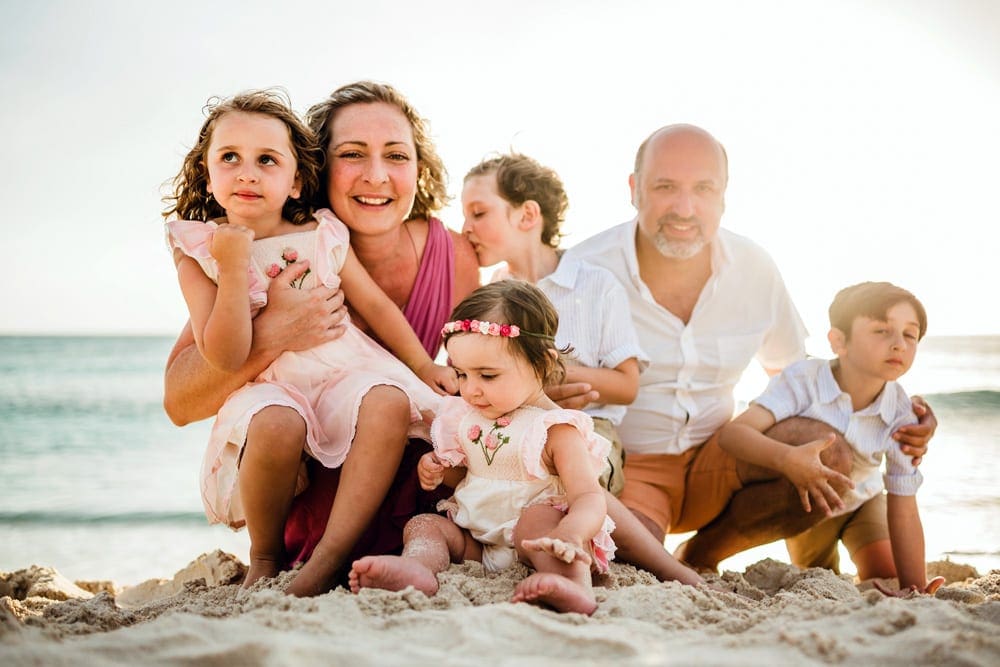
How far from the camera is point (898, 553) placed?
3.35 metres

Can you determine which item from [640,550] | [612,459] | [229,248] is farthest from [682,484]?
[229,248]

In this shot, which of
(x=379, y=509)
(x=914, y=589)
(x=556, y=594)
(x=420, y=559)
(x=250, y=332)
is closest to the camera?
(x=556, y=594)

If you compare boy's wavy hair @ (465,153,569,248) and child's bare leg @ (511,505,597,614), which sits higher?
boy's wavy hair @ (465,153,569,248)

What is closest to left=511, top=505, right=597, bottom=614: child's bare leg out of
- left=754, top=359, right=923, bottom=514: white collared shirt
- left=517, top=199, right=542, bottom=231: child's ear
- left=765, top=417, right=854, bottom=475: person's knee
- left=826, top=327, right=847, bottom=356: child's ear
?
left=765, top=417, right=854, bottom=475: person's knee

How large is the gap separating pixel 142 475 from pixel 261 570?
8729 millimetres

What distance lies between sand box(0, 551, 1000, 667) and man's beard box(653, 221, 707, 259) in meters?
1.81

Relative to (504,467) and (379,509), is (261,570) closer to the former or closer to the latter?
(379,509)

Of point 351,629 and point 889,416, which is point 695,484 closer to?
point 889,416

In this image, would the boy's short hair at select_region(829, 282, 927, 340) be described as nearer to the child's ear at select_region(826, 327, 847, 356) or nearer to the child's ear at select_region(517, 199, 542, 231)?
the child's ear at select_region(826, 327, 847, 356)

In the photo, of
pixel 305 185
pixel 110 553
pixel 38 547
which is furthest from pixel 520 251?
pixel 38 547

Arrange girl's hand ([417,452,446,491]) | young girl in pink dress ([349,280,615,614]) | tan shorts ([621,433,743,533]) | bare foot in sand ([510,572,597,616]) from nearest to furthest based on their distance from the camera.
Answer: bare foot in sand ([510,572,597,616])
young girl in pink dress ([349,280,615,614])
girl's hand ([417,452,446,491])
tan shorts ([621,433,743,533])

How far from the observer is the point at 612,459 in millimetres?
3445

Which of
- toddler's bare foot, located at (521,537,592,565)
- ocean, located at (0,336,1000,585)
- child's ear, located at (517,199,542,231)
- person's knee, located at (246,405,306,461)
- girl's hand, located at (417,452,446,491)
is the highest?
child's ear, located at (517,199,542,231)

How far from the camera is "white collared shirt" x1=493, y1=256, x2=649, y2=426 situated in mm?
3551
